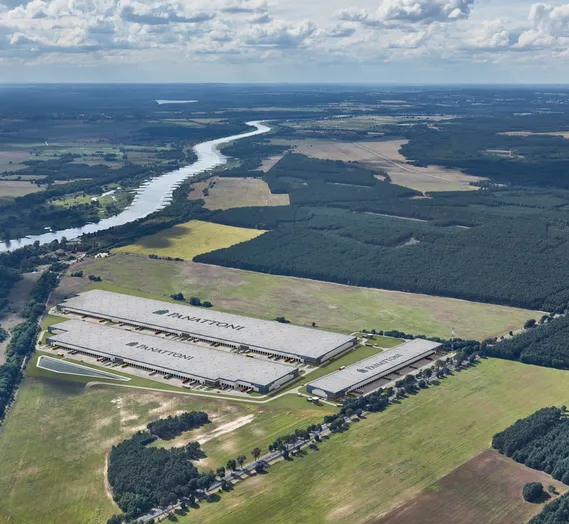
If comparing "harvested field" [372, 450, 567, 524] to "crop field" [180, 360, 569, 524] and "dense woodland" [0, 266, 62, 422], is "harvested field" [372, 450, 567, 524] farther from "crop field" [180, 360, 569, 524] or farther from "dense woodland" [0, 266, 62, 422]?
"dense woodland" [0, 266, 62, 422]

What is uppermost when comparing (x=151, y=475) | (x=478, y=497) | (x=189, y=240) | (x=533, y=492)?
(x=189, y=240)

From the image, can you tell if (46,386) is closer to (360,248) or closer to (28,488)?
(28,488)

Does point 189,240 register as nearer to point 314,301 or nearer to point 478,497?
point 314,301

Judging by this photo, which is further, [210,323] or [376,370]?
[210,323]

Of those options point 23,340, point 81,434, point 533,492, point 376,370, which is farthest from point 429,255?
point 81,434

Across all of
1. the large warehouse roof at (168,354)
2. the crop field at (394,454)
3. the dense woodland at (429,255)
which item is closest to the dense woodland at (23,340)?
the large warehouse roof at (168,354)

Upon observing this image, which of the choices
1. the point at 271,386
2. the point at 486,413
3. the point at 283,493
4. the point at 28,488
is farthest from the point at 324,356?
the point at 28,488

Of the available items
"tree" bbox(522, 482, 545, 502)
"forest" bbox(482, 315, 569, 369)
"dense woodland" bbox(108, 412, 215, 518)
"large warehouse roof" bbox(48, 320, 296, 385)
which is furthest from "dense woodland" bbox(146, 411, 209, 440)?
"forest" bbox(482, 315, 569, 369)
